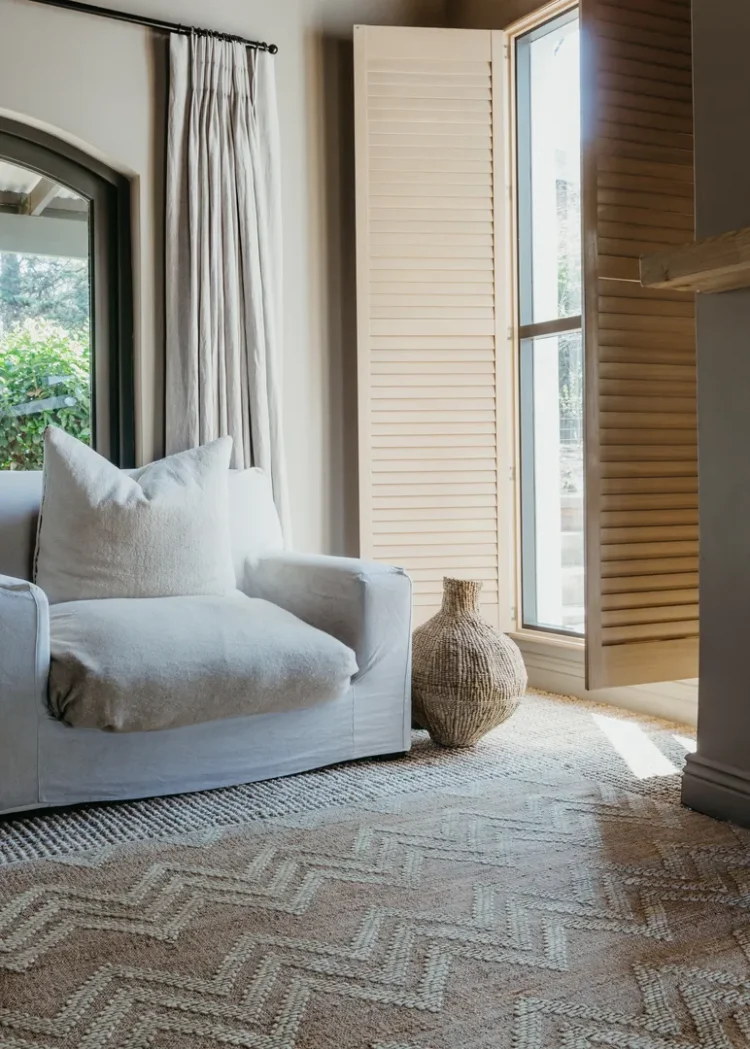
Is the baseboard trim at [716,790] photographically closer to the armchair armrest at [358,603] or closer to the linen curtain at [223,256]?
the armchair armrest at [358,603]

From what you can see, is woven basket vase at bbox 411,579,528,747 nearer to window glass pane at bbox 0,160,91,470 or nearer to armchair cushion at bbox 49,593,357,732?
armchair cushion at bbox 49,593,357,732

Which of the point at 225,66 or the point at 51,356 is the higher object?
the point at 225,66

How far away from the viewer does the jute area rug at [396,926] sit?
1334 millimetres

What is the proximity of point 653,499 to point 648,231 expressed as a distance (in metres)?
0.76

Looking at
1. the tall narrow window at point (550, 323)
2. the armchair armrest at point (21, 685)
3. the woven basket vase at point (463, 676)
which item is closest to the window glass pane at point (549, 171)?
the tall narrow window at point (550, 323)

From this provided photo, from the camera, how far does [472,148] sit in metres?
3.55

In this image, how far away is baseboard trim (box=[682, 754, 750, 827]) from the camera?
2.11 m

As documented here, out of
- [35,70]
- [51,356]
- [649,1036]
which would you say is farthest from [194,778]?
[35,70]

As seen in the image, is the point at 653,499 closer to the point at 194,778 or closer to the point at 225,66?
the point at 194,778

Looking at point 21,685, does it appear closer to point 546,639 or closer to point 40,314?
point 40,314

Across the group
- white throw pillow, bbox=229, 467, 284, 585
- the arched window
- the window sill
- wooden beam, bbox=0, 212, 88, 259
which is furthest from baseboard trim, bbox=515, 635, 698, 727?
wooden beam, bbox=0, 212, 88, 259

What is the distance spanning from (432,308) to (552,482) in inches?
29.4

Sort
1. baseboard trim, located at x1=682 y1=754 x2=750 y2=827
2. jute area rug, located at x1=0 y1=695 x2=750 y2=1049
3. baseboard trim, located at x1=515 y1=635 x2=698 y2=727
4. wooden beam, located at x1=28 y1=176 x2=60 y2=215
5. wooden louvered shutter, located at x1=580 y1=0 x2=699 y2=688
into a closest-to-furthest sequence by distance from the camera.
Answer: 1. jute area rug, located at x1=0 y1=695 x2=750 y2=1049
2. baseboard trim, located at x1=682 y1=754 x2=750 y2=827
3. wooden louvered shutter, located at x1=580 y1=0 x2=699 y2=688
4. baseboard trim, located at x1=515 y1=635 x2=698 y2=727
5. wooden beam, located at x1=28 y1=176 x2=60 y2=215

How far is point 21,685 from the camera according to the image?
2145 mm
